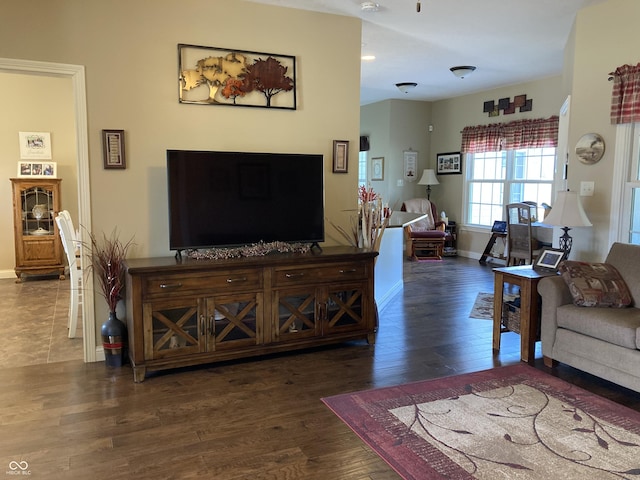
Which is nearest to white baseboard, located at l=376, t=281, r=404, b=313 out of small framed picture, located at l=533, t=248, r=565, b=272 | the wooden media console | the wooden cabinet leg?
the wooden media console

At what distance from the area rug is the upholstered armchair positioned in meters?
4.92

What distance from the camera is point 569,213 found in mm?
3816

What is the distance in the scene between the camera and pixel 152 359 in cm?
329

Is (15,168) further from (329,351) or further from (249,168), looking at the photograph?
(329,351)

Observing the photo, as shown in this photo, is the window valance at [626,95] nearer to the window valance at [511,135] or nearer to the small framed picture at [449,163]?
the window valance at [511,135]

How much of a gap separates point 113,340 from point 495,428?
2477mm

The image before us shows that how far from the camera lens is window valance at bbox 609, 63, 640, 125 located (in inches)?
148

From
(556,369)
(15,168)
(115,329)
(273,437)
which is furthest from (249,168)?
(15,168)

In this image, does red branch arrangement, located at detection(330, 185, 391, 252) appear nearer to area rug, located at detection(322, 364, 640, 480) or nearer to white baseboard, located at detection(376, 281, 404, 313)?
white baseboard, located at detection(376, 281, 404, 313)

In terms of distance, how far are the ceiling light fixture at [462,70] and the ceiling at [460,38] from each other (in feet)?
0.32

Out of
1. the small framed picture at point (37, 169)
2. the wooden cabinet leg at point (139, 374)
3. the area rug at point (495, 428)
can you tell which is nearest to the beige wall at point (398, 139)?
the small framed picture at point (37, 169)

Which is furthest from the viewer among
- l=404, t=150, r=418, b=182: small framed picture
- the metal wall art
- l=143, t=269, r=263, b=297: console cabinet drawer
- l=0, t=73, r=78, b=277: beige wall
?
l=404, t=150, r=418, b=182: small framed picture

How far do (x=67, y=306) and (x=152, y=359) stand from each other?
2.44 meters

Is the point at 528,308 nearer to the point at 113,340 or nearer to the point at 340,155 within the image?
the point at 340,155
